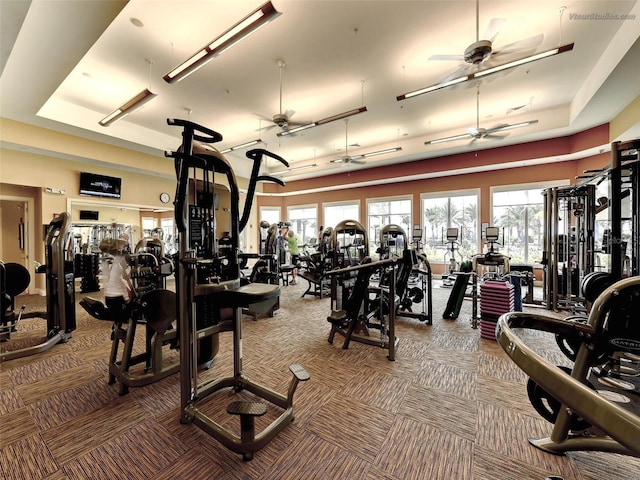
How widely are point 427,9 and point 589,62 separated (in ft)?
11.7

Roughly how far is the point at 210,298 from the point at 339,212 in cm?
1066

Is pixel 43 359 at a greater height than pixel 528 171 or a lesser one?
lesser

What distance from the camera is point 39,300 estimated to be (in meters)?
6.40

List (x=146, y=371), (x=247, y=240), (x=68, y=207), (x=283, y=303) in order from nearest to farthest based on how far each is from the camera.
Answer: (x=146, y=371) → (x=283, y=303) → (x=68, y=207) → (x=247, y=240)

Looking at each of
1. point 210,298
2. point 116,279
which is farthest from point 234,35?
point 210,298

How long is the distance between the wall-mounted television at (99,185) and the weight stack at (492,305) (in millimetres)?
9601

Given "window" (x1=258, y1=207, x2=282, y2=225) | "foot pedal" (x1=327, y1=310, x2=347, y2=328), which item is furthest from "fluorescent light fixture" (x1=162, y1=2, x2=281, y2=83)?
"window" (x1=258, y1=207, x2=282, y2=225)

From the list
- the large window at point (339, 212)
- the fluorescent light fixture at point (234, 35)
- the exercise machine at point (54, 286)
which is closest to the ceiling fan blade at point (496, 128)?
the fluorescent light fixture at point (234, 35)

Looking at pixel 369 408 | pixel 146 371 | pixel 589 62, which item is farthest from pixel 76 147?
pixel 589 62

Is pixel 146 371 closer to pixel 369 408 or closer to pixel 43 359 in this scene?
pixel 43 359

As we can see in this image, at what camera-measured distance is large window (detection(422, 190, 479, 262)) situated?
938 cm

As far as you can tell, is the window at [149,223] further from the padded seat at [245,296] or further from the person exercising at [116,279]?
the padded seat at [245,296]

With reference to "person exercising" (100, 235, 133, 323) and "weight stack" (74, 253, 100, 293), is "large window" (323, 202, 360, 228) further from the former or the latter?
"person exercising" (100, 235, 133, 323)

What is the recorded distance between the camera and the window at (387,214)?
1066 cm
